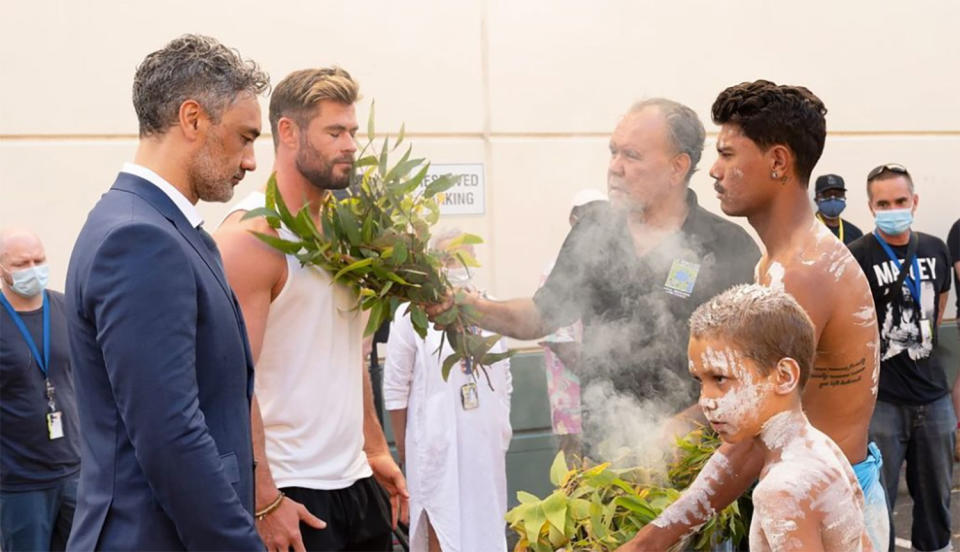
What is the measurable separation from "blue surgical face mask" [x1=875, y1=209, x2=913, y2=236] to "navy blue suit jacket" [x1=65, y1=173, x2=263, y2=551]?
443 centimetres

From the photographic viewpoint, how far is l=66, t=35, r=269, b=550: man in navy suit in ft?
7.43

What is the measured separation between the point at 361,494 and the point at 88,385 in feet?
4.18

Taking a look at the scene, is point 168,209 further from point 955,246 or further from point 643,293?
point 955,246

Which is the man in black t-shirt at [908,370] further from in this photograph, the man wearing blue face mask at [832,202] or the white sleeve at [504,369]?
the white sleeve at [504,369]

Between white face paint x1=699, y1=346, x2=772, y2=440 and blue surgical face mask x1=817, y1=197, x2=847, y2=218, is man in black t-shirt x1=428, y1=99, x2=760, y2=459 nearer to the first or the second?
white face paint x1=699, y1=346, x2=772, y2=440

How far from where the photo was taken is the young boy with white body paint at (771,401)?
2.27 m

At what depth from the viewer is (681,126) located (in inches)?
153

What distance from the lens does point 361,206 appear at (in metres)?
3.33

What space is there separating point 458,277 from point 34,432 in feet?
8.33

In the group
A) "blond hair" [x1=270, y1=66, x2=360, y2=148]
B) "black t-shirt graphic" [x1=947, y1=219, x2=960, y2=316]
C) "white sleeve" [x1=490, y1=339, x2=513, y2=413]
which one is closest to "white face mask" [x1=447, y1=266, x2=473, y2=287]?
"blond hair" [x1=270, y1=66, x2=360, y2=148]

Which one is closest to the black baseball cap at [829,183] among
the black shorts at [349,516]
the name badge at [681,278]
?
the name badge at [681,278]

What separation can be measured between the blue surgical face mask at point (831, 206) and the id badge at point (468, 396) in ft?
11.2

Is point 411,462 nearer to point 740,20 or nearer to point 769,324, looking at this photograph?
point 769,324

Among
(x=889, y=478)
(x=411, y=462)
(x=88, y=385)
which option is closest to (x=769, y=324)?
(x=88, y=385)
